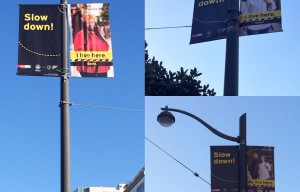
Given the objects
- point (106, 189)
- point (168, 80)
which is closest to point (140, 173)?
point (106, 189)

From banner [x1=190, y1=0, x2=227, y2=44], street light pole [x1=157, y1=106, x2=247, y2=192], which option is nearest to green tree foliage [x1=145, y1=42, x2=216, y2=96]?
banner [x1=190, y1=0, x2=227, y2=44]

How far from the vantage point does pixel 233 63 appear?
45.0ft

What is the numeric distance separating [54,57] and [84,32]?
65 cm

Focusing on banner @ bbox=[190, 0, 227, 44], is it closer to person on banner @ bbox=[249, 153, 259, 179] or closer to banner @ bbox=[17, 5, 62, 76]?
person on banner @ bbox=[249, 153, 259, 179]

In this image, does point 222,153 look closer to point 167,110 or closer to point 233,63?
point 167,110

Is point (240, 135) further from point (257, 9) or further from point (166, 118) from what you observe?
point (257, 9)

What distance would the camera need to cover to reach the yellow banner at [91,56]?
11.1 meters

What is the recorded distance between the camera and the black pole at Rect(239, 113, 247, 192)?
11312mm

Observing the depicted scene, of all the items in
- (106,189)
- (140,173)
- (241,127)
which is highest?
(241,127)

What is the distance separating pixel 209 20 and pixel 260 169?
442 centimetres

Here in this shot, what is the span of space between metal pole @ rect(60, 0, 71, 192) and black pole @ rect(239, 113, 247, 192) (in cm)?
285

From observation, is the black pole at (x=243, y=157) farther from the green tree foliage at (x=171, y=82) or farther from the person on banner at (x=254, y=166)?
the green tree foliage at (x=171, y=82)

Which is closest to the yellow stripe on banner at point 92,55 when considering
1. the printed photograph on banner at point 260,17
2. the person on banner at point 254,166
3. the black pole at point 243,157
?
the black pole at point 243,157

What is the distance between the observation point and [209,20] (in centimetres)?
1497
